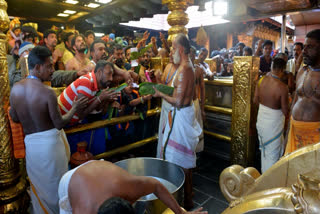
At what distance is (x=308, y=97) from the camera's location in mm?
2529

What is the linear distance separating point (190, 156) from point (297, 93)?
147cm

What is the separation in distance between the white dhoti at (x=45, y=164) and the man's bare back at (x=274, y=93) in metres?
2.87

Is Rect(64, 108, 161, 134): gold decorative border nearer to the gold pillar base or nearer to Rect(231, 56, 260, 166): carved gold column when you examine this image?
the gold pillar base

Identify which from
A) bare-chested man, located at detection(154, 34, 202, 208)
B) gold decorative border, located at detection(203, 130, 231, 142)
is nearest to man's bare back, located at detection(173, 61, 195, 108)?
bare-chested man, located at detection(154, 34, 202, 208)

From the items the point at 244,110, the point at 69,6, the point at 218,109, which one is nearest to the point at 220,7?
the point at 218,109

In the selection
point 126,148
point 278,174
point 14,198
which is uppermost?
point 278,174

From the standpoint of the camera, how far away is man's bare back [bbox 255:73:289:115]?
3.33 metres

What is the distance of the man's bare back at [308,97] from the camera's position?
8.08 feet

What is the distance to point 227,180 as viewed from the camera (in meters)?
1.08

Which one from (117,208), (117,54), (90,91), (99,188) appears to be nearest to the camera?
(117,208)

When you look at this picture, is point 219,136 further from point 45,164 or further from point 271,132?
point 45,164

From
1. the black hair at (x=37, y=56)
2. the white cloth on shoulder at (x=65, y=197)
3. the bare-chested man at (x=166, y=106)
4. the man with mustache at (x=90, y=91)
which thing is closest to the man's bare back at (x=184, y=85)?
the bare-chested man at (x=166, y=106)

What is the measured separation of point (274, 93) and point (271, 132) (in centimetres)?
60

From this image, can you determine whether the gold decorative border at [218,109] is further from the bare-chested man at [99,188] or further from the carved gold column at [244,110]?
the bare-chested man at [99,188]
